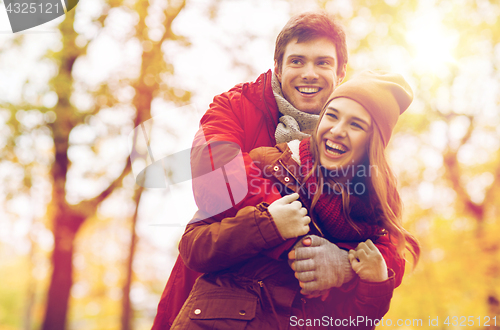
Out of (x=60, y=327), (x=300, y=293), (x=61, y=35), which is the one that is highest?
(x=61, y=35)

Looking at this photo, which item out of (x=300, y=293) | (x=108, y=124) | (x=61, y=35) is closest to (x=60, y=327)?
(x=108, y=124)

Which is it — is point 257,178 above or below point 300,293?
above

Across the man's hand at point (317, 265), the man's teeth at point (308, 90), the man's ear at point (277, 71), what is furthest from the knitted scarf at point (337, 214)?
the man's ear at point (277, 71)

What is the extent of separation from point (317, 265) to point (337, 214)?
0.26m

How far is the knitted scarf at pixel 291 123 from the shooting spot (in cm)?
191

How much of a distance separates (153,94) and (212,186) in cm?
575

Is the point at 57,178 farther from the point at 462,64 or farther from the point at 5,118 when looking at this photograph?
the point at 462,64

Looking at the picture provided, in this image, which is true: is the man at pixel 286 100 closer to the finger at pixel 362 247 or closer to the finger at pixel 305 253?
the finger at pixel 362 247

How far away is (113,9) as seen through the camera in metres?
6.76

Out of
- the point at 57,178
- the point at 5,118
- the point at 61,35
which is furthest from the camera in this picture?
the point at 57,178

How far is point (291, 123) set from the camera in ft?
6.36

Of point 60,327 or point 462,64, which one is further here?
point 462,64

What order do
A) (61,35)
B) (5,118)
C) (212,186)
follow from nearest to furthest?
(212,186)
(5,118)
(61,35)

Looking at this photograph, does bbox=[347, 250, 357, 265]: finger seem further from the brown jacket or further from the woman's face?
the woman's face
